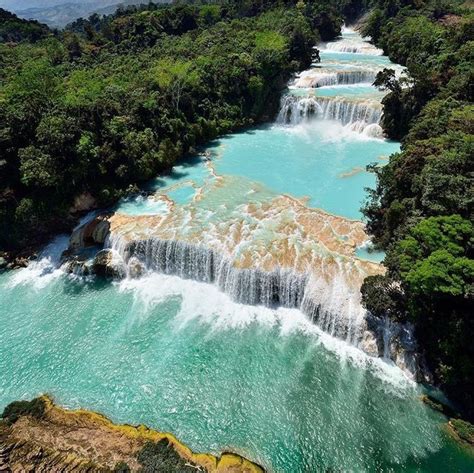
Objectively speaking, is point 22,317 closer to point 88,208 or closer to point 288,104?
point 88,208

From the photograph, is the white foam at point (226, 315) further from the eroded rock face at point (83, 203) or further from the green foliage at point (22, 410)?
the eroded rock face at point (83, 203)

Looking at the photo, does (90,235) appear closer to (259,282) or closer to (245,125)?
(259,282)

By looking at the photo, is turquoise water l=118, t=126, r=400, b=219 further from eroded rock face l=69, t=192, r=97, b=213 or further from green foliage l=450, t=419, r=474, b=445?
green foliage l=450, t=419, r=474, b=445

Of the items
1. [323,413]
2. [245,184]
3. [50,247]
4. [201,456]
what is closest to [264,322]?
[323,413]

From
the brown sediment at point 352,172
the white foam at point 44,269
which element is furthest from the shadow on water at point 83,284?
the brown sediment at point 352,172

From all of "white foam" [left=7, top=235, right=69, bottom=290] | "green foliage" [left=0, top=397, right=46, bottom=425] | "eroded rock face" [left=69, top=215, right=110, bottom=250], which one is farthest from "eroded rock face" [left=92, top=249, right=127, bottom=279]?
"green foliage" [left=0, top=397, right=46, bottom=425]

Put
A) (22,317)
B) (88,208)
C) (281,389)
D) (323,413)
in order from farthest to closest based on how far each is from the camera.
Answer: (88,208)
(22,317)
(281,389)
(323,413)

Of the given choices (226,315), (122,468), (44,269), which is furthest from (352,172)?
(122,468)
